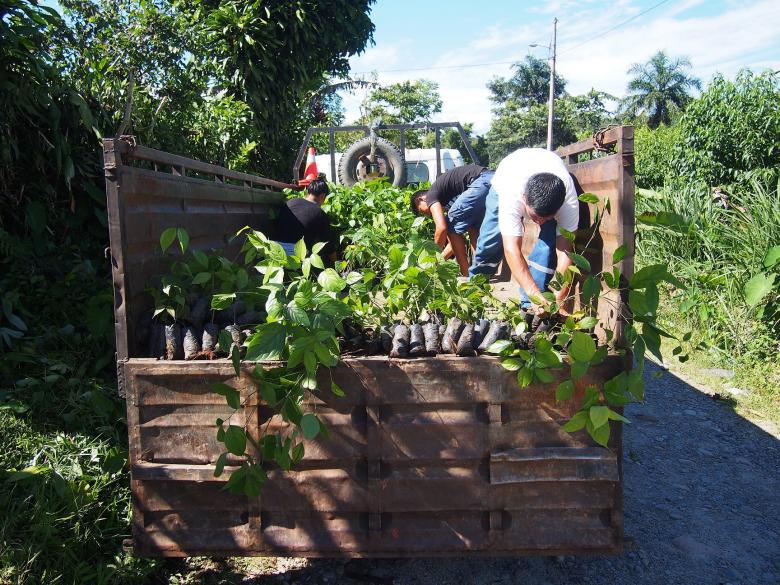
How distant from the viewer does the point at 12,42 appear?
11.7ft

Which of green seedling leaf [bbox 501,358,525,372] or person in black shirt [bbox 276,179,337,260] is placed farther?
person in black shirt [bbox 276,179,337,260]

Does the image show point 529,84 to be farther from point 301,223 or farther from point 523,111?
point 301,223

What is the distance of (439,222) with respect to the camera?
17.0 feet

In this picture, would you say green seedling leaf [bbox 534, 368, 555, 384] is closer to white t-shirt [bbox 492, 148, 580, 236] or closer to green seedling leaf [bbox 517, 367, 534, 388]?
green seedling leaf [bbox 517, 367, 534, 388]

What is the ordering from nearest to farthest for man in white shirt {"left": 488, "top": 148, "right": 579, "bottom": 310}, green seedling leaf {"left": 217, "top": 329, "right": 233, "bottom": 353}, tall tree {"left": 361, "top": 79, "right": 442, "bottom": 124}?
green seedling leaf {"left": 217, "top": 329, "right": 233, "bottom": 353}, man in white shirt {"left": 488, "top": 148, "right": 579, "bottom": 310}, tall tree {"left": 361, "top": 79, "right": 442, "bottom": 124}

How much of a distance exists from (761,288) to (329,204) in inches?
150

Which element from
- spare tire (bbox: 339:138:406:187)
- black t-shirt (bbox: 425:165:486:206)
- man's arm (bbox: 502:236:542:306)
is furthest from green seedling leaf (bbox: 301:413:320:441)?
spare tire (bbox: 339:138:406:187)

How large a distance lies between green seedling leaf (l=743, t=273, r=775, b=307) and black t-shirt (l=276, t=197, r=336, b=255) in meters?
3.44

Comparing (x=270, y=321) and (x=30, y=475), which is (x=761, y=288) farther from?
(x=30, y=475)

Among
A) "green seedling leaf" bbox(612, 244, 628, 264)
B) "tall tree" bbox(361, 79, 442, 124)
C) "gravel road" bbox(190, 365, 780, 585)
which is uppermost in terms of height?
"tall tree" bbox(361, 79, 442, 124)

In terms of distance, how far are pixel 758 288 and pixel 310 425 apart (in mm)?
4392

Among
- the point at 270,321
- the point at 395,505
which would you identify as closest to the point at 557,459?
the point at 395,505

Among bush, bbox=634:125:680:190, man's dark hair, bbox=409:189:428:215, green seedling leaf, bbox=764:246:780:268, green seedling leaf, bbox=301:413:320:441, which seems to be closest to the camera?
green seedling leaf, bbox=301:413:320:441

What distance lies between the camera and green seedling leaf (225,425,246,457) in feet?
7.07
